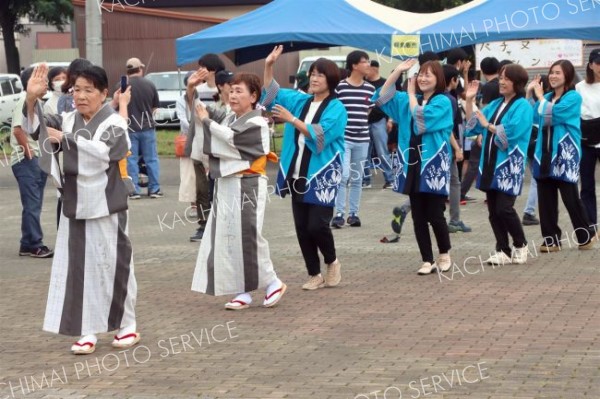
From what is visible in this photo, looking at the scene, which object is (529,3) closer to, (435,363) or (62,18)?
(435,363)

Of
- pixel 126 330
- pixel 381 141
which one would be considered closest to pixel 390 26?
pixel 381 141

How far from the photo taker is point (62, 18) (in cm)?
4434

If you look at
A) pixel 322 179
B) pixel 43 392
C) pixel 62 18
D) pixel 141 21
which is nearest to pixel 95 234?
pixel 43 392

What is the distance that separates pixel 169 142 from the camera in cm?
2402

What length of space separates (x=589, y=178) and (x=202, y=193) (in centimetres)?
377

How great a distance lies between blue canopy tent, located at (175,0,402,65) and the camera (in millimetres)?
16688

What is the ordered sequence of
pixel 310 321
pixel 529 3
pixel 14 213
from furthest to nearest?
pixel 529 3
pixel 14 213
pixel 310 321

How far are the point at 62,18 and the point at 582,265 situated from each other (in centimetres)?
3698

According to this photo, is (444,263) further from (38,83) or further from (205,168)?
(38,83)

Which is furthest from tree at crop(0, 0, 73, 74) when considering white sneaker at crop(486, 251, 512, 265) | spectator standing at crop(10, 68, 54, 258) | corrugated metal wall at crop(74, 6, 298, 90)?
white sneaker at crop(486, 251, 512, 265)

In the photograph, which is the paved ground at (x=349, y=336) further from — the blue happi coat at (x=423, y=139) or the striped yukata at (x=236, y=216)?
the blue happi coat at (x=423, y=139)

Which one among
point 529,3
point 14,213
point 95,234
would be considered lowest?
point 14,213

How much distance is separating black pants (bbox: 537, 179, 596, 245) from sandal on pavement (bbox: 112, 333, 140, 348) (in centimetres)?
472

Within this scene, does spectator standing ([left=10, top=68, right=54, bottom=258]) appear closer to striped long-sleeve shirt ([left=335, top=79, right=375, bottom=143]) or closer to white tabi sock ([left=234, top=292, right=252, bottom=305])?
white tabi sock ([left=234, top=292, right=252, bottom=305])
